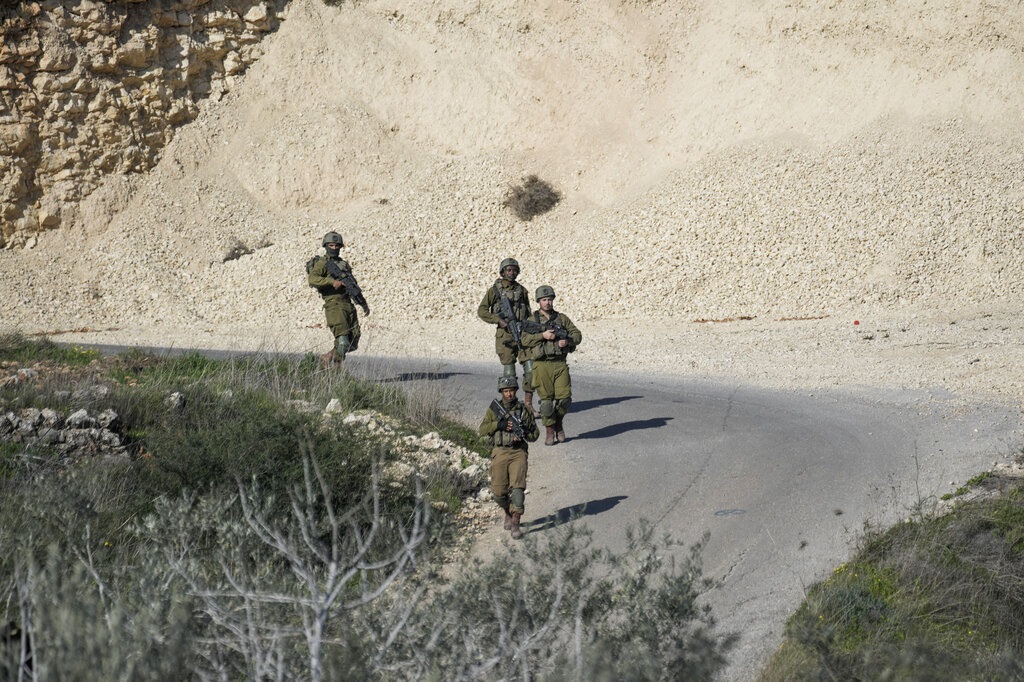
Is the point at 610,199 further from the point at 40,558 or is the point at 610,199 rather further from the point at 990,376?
the point at 40,558

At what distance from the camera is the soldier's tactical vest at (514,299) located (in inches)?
450

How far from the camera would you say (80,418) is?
8.62 meters

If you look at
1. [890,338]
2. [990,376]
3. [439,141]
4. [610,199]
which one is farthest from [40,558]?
[439,141]

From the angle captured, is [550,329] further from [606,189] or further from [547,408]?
[606,189]

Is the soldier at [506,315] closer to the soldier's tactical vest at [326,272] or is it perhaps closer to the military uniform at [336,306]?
the military uniform at [336,306]

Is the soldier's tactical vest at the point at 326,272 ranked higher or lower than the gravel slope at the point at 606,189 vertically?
lower

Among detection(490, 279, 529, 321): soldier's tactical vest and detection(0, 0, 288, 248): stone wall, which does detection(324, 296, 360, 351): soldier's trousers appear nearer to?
detection(490, 279, 529, 321): soldier's tactical vest

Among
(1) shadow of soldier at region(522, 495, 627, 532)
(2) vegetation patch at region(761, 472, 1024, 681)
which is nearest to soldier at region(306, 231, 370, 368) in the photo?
(1) shadow of soldier at region(522, 495, 627, 532)

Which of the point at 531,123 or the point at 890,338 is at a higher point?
the point at 531,123

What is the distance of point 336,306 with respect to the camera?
13016mm

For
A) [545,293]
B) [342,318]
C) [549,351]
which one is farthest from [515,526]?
[342,318]

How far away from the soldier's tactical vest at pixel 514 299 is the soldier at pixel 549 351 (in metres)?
0.81

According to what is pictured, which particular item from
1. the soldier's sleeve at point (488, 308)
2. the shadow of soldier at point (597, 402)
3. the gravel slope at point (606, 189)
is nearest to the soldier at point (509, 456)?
the soldier's sleeve at point (488, 308)

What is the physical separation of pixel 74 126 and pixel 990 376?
27058 mm
